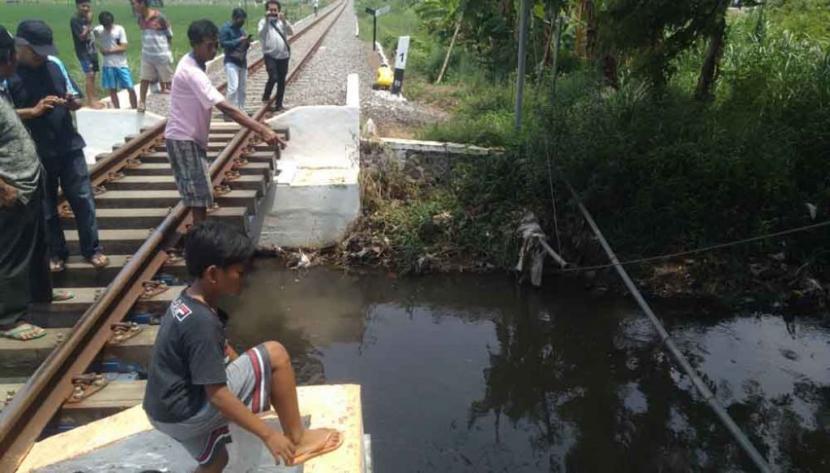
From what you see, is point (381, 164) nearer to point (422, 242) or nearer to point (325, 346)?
point (422, 242)

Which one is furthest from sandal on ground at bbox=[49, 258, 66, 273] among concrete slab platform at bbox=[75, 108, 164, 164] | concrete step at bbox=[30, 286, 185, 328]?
concrete slab platform at bbox=[75, 108, 164, 164]

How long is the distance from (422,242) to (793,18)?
9227 mm

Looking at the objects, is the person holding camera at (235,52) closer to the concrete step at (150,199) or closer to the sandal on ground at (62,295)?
the concrete step at (150,199)

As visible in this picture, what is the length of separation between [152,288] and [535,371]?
3.10 metres

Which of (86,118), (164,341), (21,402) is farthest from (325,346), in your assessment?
(86,118)

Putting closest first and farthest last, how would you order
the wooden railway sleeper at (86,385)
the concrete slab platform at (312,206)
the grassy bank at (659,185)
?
the wooden railway sleeper at (86,385), the grassy bank at (659,185), the concrete slab platform at (312,206)

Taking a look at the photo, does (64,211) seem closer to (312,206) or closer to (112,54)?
(312,206)

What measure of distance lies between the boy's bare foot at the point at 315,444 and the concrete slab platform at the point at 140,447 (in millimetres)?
37

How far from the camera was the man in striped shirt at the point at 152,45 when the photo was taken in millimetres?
9980

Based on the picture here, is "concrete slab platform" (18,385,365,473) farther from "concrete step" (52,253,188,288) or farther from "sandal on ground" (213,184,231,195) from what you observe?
"sandal on ground" (213,184,231,195)

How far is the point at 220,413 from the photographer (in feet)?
8.86

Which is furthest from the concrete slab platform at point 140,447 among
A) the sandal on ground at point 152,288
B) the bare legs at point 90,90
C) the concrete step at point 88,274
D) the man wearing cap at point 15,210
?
the bare legs at point 90,90

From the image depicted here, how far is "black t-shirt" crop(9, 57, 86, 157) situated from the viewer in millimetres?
4664

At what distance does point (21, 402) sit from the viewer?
3.36 m
